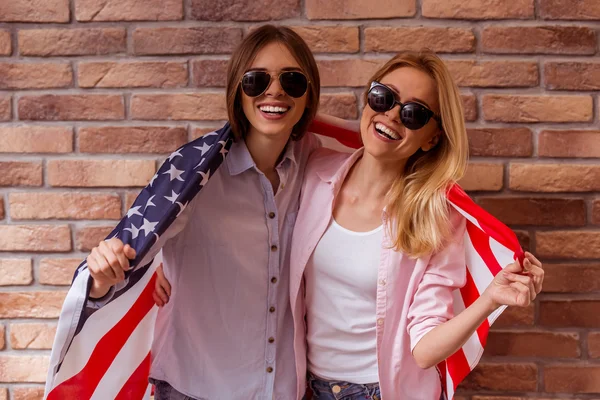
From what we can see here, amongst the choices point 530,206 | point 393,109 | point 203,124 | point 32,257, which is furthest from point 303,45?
point 32,257

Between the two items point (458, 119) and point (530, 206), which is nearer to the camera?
point (458, 119)

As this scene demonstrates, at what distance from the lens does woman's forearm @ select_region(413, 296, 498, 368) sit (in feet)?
4.44

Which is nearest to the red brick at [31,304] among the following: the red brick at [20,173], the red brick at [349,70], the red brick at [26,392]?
the red brick at [26,392]

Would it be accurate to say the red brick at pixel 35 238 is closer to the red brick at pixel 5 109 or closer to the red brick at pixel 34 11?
the red brick at pixel 5 109

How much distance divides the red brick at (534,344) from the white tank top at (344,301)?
1.82ft

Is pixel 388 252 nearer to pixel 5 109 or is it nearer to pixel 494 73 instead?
pixel 494 73

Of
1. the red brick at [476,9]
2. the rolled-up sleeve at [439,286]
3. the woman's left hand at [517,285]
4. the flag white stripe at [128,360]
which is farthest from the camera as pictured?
the red brick at [476,9]

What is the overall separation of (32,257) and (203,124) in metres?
0.70

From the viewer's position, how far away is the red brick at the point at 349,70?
1.81 meters

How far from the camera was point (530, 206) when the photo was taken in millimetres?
1837

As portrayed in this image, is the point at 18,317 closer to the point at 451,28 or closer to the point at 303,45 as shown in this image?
the point at 303,45

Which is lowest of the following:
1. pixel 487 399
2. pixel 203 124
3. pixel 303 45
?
pixel 487 399

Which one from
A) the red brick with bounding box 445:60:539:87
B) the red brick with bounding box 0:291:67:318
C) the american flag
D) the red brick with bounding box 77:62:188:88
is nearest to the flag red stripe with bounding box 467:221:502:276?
the american flag

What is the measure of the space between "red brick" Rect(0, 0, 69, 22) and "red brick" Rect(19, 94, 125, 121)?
0.78 ft
